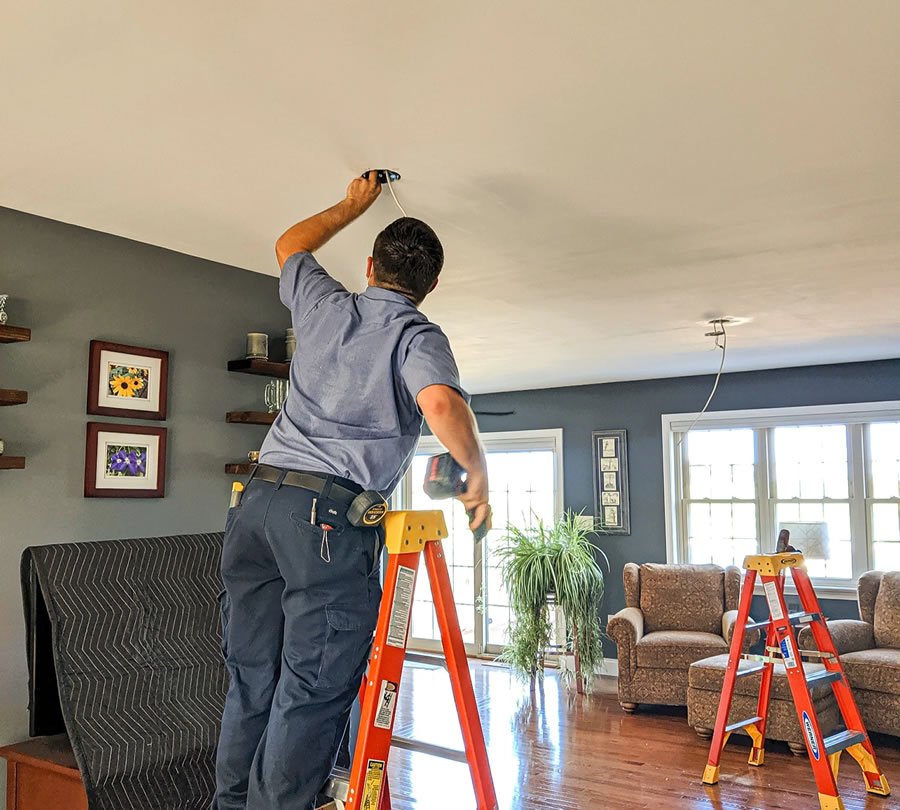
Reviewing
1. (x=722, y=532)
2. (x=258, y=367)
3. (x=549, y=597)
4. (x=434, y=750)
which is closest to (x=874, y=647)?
(x=722, y=532)

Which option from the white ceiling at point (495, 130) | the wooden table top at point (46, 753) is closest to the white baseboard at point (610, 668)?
the white ceiling at point (495, 130)

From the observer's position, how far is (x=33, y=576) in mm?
2848

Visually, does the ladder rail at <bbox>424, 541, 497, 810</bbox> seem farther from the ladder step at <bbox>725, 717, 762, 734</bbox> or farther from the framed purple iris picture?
the ladder step at <bbox>725, 717, 762, 734</bbox>

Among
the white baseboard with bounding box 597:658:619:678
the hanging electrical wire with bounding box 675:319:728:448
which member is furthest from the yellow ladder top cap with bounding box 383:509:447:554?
the white baseboard with bounding box 597:658:619:678

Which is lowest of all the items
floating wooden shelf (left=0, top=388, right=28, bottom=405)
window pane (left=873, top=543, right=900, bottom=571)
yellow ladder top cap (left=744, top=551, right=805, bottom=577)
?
window pane (left=873, top=543, right=900, bottom=571)

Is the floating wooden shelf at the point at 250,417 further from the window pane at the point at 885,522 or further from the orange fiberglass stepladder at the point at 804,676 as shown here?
the window pane at the point at 885,522

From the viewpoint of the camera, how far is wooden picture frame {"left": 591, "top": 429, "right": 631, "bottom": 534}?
7.72m

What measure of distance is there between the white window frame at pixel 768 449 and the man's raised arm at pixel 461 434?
5.80 meters

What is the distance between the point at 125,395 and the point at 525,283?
75.3 inches

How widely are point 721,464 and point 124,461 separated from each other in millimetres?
5341

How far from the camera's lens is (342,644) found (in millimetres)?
1720

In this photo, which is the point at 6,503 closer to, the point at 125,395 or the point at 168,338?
the point at 125,395

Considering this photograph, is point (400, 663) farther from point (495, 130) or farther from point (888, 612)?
point (888, 612)

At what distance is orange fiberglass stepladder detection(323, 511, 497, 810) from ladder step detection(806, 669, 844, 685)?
2717mm
